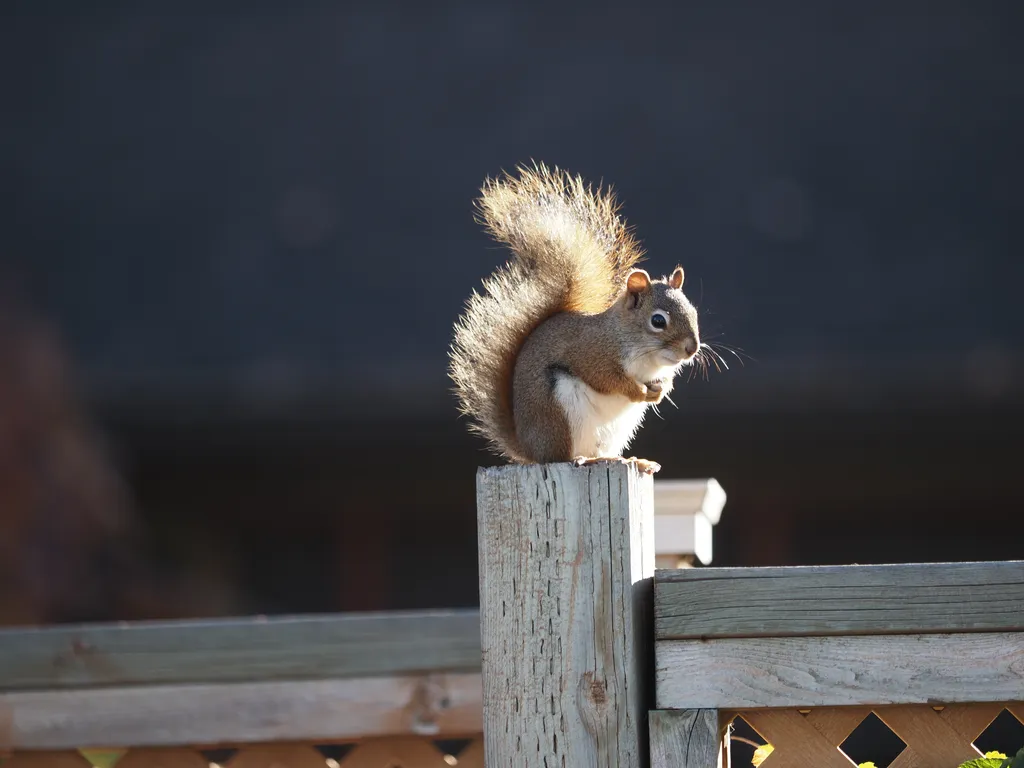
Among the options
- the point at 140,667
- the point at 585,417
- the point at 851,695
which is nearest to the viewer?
the point at 851,695

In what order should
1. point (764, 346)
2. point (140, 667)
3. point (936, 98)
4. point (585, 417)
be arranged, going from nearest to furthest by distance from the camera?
point (585, 417) → point (140, 667) → point (764, 346) → point (936, 98)

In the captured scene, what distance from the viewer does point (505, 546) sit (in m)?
1.52

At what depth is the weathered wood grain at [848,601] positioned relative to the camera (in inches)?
57.8

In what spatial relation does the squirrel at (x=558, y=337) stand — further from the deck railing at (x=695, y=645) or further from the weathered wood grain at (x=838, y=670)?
the weathered wood grain at (x=838, y=670)

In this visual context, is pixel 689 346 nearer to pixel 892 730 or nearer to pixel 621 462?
pixel 621 462

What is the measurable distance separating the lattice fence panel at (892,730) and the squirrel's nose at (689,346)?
0.67 m

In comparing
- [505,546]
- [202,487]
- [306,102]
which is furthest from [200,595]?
[505,546]

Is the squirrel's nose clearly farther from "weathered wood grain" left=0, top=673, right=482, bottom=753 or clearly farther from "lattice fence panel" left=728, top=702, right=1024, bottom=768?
"weathered wood grain" left=0, top=673, right=482, bottom=753

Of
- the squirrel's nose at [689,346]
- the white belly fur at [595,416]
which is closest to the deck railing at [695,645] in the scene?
the white belly fur at [595,416]

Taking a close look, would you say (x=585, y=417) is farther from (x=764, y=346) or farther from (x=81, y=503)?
(x=81, y=503)

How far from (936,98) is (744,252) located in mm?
1315

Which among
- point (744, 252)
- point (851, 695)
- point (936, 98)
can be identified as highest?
point (936, 98)

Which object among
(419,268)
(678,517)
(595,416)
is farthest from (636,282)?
(419,268)

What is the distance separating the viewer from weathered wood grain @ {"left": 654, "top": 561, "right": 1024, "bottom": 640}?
1.47 meters
